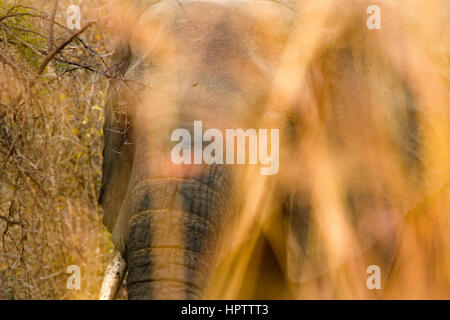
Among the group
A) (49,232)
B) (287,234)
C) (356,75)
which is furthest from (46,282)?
(356,75)

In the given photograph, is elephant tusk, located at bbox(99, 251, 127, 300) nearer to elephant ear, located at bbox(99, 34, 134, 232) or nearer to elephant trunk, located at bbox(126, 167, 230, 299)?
elephant ear, located at bbox(99, 34, 134, 232)

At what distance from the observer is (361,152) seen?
3.43 m

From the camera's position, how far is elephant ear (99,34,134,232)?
3189 millimetres

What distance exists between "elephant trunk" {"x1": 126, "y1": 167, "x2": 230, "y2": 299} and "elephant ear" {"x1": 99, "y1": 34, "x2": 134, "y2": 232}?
0.48m

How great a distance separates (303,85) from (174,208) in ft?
2.61

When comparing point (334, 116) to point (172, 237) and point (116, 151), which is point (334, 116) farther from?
point (172, 237)

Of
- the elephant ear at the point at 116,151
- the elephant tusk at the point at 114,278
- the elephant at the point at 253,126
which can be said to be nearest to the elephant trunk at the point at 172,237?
the elephant at the point at 253,126

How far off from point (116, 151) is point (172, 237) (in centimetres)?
101

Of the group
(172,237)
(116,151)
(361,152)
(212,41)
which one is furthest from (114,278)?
(361,152)

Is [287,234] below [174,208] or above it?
above

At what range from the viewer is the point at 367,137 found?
3.43 metres
